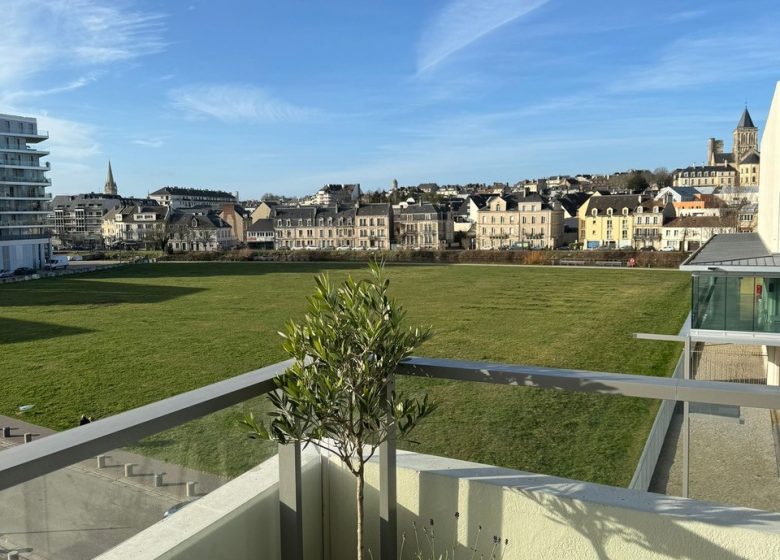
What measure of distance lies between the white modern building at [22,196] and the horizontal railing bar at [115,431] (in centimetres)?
7299

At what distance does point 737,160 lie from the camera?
119 m

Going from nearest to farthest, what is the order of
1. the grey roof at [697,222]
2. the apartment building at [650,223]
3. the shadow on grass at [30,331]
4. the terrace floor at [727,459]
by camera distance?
the terrace floor at [727,459] < the shadow on grass at [30,331] < the grey roof at [697,222] < the apartment building at [650,223]

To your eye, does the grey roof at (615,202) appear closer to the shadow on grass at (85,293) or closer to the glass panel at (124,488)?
the shadow on grass at (85,293)

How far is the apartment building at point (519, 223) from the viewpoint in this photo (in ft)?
257

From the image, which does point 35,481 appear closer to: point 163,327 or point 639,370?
point 639,370

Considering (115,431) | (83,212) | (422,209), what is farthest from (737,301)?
(83,212)

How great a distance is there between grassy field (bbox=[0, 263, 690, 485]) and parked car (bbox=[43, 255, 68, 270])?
19137 mm

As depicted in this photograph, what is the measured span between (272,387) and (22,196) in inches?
3104

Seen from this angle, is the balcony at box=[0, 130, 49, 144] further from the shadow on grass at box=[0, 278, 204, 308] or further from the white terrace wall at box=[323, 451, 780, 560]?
the white terrace wall at box=[323, 451, 780, 560]

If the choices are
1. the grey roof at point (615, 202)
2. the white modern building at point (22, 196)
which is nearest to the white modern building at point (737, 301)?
the grey roof at point (615, 202)

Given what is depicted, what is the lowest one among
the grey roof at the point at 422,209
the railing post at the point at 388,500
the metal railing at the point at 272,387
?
the railing post at the point at 388,500

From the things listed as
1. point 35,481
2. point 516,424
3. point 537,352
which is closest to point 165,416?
point 35,481

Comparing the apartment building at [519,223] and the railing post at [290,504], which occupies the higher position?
the apartment building at [519,223]

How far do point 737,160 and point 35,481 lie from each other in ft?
444
